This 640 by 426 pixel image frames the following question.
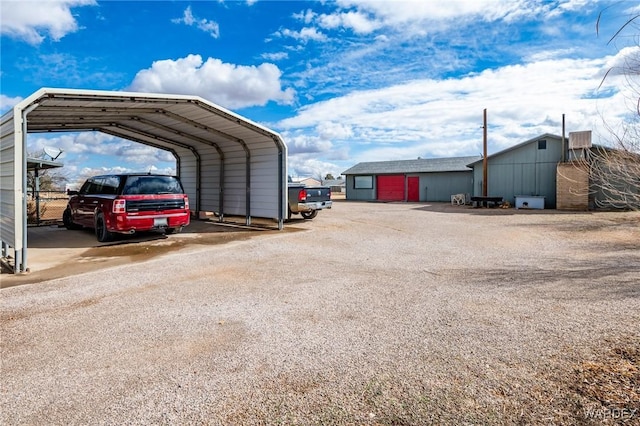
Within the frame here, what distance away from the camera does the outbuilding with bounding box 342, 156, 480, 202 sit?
2969 cm

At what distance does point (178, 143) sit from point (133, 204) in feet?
21.5

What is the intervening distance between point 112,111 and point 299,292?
8.23 meters

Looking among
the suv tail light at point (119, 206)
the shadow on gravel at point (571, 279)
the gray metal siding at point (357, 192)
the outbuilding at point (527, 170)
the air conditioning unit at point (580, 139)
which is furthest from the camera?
the gray metal siding at point (357, 192)

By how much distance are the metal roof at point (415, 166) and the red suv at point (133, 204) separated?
23.9 meters

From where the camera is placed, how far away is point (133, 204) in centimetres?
917

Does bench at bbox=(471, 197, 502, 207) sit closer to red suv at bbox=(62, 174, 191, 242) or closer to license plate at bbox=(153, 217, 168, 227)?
red suv at bbox=(62, 174, 191, 242)

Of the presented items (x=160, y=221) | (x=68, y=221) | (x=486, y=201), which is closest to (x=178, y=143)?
(x=68, y=221)

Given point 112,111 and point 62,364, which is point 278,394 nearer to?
point 62,364

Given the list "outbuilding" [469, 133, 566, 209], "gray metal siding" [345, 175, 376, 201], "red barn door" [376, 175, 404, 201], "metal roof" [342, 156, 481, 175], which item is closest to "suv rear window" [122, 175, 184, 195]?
"outbuilding" [469, 133, 566, 209]

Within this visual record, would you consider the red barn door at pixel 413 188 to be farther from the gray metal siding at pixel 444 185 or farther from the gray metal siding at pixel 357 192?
the gray metal siding at pixel 357 192

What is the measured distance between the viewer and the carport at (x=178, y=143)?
22.2 feet

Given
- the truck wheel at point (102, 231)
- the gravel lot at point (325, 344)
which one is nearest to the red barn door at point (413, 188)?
the gravel lot at point (325, 344)

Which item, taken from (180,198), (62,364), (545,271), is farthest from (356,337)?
(180,198)

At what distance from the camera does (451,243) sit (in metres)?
9.85
